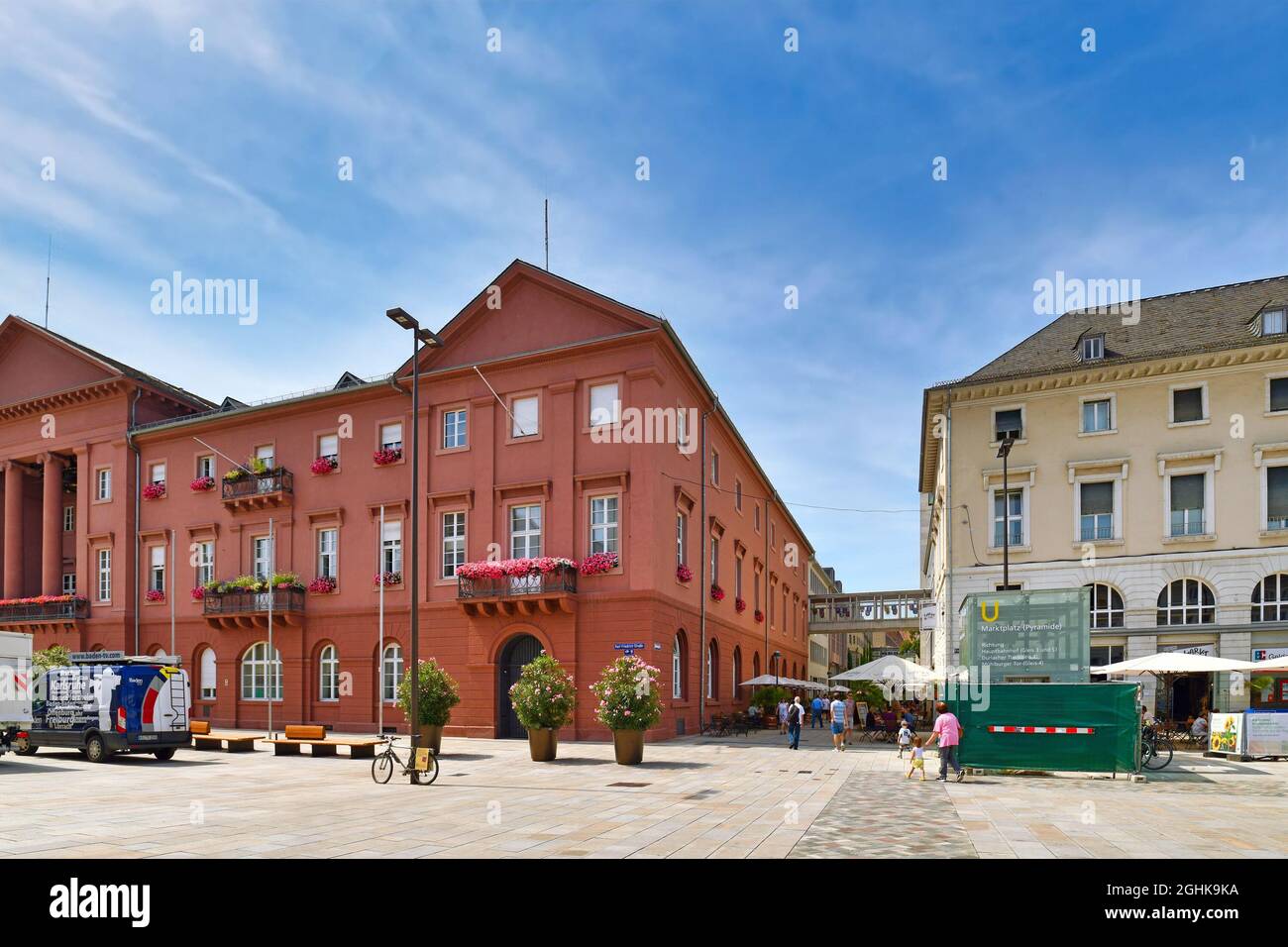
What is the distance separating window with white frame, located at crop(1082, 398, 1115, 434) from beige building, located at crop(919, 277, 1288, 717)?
6 centimetres

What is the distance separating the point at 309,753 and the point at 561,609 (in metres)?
8.47

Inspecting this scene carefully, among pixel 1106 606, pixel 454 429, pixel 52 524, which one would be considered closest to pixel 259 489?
pixel 454 429

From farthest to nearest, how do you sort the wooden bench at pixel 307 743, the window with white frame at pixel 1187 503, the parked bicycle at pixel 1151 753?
the window with white frame at pixel 1187 503 → the wooden bench at pixel 307 743 → the parked bicycle at pixel 1151 753

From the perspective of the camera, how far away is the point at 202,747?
96.6 ft

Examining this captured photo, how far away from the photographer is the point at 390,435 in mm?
37000

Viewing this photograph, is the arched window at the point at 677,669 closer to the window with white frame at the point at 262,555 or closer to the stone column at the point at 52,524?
the window with white frame at the point at 262,555

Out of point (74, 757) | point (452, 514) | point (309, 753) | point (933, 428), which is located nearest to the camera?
point (74, 757)

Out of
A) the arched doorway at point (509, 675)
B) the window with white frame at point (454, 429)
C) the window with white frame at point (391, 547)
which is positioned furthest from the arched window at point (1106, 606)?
the window with white frame at point (391, 547)

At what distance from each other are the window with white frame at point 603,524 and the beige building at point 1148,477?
15262mm

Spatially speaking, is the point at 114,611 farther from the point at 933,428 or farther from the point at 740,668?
the point at 933,428

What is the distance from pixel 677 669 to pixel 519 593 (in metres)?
6.46

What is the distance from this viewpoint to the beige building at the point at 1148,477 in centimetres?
3559

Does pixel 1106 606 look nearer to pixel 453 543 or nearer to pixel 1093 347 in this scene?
pixel 1093 347
